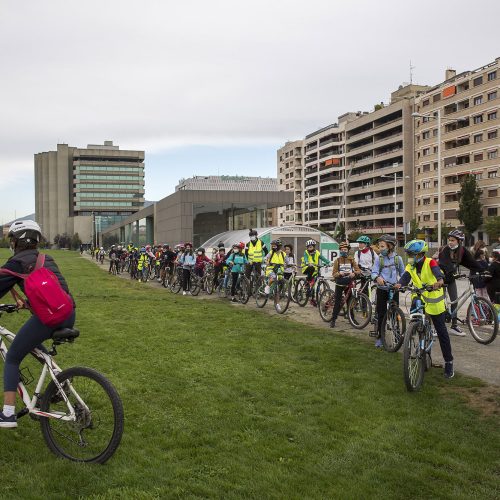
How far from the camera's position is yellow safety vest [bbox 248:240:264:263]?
15.7 metres

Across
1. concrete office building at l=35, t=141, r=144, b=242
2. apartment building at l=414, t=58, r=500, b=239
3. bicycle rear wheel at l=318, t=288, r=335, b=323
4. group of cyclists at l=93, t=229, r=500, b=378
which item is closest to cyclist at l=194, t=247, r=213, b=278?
group of cyclists at l=93, t=229, r=500, b=378

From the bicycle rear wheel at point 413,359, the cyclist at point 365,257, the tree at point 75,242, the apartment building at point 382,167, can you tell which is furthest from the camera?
the tree at point 75,242

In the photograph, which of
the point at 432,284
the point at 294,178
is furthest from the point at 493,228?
the point at 294,178

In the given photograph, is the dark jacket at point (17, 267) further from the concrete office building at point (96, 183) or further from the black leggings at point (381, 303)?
the concrete office building at point (96, 183)

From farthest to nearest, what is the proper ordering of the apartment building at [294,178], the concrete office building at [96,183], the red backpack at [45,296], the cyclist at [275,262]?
→ the concrete office building at [96,183] < the apartment building at [294,178] < the cyclist at [275,262] < the red backpack at [45,296]

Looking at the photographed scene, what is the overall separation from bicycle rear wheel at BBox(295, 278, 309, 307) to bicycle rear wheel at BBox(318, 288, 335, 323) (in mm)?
2332

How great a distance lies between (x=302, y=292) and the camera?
14742 mm

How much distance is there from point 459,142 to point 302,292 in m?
63.0

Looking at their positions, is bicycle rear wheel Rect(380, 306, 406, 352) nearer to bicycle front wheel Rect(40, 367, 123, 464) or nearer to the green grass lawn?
the green grass lawn

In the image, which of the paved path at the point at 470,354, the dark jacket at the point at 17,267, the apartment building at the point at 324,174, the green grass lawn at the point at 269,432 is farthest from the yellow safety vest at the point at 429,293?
the apartment building at the point at 324,174

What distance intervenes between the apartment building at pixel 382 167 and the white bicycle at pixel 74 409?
75708 millimetres

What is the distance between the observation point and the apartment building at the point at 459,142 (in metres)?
64.2

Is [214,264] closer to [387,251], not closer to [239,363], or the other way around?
[387,251]

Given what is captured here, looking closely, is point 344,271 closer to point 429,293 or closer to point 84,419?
point 429,293
